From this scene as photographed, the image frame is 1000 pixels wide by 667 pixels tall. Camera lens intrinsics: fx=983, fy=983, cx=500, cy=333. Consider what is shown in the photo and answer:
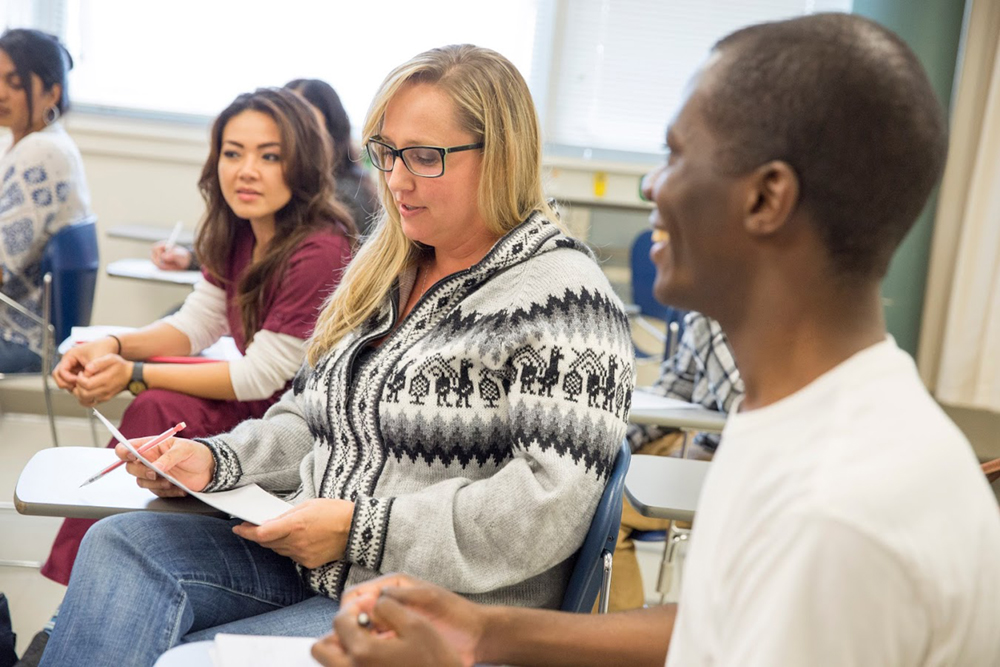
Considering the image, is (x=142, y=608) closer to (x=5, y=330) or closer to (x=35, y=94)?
(x=5, y=330)

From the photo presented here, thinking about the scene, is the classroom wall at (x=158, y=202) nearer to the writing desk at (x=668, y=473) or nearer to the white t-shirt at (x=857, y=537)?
the writing desk at (x=668, y=473)

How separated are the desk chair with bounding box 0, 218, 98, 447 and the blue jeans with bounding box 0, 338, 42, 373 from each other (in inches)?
3.4

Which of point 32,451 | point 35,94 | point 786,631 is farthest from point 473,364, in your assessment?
point 32,451

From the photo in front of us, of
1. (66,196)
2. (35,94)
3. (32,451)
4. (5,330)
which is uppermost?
(35,94)

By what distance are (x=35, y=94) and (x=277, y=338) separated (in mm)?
1603

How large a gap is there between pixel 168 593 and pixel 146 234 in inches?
102

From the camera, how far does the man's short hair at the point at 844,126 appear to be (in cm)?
61

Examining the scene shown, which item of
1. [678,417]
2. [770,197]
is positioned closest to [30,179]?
[678,417]

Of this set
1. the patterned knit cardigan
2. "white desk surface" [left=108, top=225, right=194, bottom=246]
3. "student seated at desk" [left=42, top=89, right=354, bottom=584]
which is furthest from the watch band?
"white desk surface" [left=108, top=225, right=194, bottom=246]

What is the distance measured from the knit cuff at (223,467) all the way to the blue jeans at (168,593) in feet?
0.18

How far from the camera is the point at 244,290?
221cm

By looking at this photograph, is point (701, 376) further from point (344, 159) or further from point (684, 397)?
point (344, 159)

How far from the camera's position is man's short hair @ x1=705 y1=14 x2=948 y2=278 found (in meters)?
A: 0.61

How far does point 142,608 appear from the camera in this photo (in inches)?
50.6
